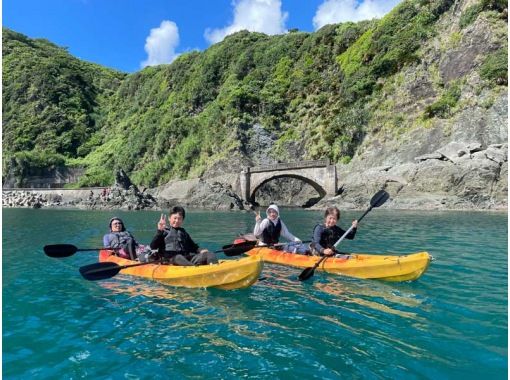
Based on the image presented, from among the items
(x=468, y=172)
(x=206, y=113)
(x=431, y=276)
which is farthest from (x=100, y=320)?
(x=206, y=113)

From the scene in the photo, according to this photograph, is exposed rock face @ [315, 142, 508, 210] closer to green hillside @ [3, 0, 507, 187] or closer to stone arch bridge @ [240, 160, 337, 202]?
stone arch bridge @ [240, 160, 337, 202]

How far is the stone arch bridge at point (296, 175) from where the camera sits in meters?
40.9

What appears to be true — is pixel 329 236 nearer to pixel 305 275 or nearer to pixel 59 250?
pixel 305 275

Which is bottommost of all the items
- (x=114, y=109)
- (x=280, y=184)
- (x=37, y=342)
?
(x=37, y=342)

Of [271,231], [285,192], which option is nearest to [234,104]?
[285,192]

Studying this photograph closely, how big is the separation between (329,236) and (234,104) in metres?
46.8

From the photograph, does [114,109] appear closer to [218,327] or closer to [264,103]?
[264,103]

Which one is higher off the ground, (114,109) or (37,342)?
(114,109)

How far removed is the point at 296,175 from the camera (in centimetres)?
4347

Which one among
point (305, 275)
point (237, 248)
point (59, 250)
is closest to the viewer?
point (305, 275)

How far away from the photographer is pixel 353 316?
22.3ft

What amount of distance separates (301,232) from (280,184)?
2854 centimetres

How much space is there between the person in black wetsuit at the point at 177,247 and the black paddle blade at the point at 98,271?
103 cm

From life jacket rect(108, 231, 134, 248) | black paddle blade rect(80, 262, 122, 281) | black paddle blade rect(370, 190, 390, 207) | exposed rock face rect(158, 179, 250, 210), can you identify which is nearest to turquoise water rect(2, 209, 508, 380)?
black paddle blade rect(80, 262, 122, 281)
